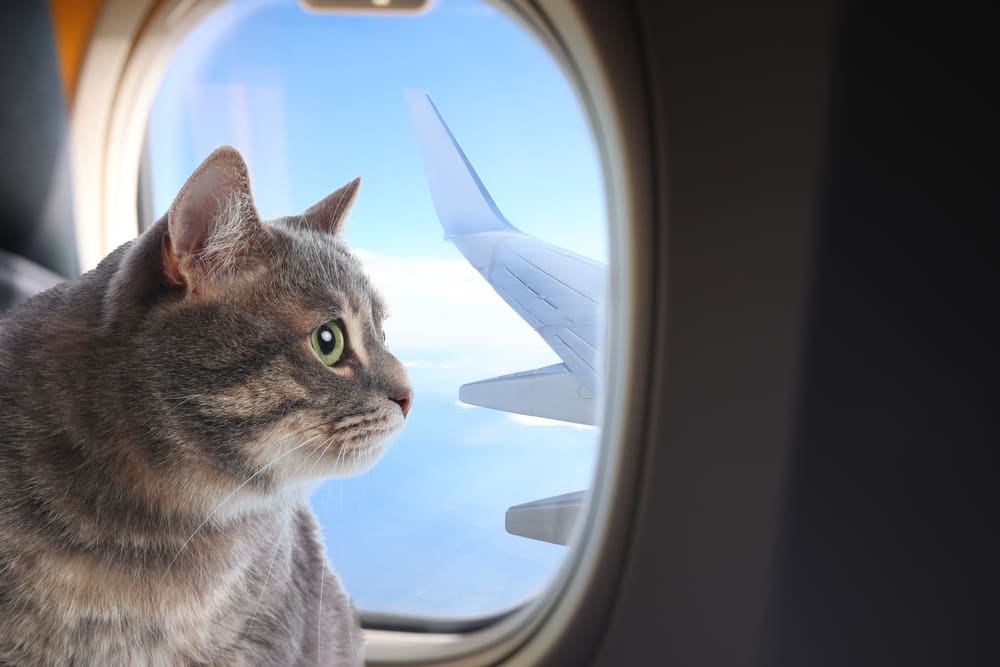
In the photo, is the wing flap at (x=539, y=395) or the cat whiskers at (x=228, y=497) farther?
the wing flap at (x=539, y=395)

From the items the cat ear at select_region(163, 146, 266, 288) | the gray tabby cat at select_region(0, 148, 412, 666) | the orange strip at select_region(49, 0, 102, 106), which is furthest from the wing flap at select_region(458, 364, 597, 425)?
the orange strip at select_region(49, 0, 102, 106)

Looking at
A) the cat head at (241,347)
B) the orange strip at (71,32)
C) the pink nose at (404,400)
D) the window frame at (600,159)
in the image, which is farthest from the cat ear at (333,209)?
the orange strip at (71,32)

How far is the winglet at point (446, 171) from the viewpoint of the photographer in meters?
1.12

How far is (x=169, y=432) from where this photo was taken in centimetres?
83

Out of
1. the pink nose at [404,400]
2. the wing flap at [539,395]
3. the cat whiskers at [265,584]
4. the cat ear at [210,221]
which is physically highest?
the cat ear at [210,221]

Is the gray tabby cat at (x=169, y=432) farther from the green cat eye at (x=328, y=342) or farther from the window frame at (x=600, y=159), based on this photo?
the window frame at (x=600, y=159)

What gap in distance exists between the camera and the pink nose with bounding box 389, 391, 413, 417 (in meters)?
0.96

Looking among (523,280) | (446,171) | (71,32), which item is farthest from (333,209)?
(71,32)

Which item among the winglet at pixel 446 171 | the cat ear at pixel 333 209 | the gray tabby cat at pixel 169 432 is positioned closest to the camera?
the gray tabby cat at pixel 169 432

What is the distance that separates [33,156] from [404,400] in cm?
72

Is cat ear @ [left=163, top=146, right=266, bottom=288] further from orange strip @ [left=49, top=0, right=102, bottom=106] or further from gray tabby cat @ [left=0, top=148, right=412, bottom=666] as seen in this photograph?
orange strip @ [left=49, top=0, right=102, bottom=106]

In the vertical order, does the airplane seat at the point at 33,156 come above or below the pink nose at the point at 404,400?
above

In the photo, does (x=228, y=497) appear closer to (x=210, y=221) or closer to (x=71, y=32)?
(x=210, y=221)

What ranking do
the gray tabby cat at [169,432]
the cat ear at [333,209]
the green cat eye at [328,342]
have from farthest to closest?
the cat ear at [333,209]
the green cat eye at [328,342]
the gray tabby cat at [169,432]
